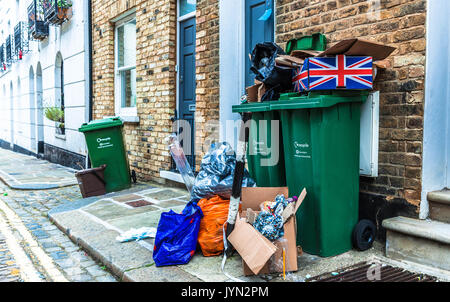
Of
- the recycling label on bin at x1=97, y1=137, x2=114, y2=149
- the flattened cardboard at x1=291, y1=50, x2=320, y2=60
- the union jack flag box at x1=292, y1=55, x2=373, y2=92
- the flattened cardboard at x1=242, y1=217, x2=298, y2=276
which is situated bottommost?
the flattened cardboard at x1=242, y1=217, x2=298, y2=276

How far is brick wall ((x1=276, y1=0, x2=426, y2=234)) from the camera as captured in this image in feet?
11.3

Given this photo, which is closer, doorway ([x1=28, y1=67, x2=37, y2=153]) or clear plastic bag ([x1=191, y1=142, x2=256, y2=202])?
clear plastic bag ([x1=191, y1=142, x2=256, y2=202])

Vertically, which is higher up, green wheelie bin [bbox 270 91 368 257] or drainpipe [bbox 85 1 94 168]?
drainpipe [bbox 85 1 94 168]

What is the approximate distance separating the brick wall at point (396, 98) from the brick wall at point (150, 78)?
138 inches

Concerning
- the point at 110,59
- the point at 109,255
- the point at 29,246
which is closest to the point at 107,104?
the point at 110,59

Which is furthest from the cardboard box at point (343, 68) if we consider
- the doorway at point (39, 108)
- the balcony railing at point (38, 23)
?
the doorway at point (39, 108)

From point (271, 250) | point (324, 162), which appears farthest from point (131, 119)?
point (271, 250)

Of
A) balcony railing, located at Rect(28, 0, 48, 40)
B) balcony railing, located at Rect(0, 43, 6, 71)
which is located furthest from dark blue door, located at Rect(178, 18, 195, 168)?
balcony railing, located at Rect(0, 43, 6, 71)

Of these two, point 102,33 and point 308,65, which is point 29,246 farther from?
point 102,33

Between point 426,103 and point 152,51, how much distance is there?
16.7 feet

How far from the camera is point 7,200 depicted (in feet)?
22.3

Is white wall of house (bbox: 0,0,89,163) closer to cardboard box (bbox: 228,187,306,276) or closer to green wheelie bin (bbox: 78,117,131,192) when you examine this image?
green wheelie bin (bbox: 78,117,131,192)

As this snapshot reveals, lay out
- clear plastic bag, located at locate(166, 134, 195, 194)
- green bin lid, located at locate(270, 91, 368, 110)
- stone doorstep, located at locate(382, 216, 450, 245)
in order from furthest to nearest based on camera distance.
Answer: clear plastic bag, located at locate(166, 134, 195, 194), green bin lid, located at locate(270, 91, 368, 110), stone doorstep, located at locate(382, 216, 450, 245)

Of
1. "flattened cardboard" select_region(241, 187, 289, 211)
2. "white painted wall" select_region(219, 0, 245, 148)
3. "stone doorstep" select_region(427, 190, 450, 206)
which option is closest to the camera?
"stone doorstep" select_region(427, 190, 450, 206)
